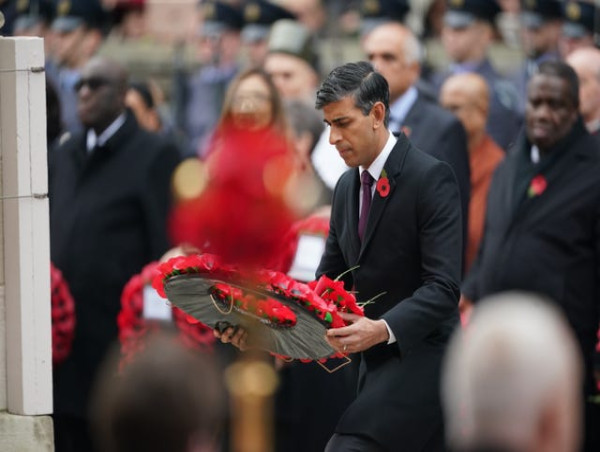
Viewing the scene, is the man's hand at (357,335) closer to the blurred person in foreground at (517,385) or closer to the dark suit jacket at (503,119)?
the blurred person in foreground at (517,385)

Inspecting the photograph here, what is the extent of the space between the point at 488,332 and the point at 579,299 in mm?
5385

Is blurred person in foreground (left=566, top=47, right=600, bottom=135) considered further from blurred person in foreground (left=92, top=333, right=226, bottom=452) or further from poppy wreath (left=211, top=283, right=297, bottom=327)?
blurred person in foreground (left=92, top=333, right=226, bottom=452)

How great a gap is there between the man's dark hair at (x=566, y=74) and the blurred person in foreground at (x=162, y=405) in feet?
18.1

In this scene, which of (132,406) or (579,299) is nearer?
(132,406)

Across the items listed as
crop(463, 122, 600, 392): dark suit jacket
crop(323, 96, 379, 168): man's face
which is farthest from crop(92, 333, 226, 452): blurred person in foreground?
crop(463, 122, 600, 392): dark suit jacket

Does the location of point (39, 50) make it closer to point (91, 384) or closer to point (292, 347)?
point (292, 347)

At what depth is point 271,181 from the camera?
4094 millimetres

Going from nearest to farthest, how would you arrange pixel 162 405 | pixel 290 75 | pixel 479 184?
pixel 162 405
pixel 479 184
pixel 290 75

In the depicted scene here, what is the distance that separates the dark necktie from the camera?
6.23m

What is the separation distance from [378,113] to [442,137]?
2.58 metres

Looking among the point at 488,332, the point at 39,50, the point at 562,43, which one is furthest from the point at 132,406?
the point at 562,43

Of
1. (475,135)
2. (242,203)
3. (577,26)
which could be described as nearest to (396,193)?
(242,203)

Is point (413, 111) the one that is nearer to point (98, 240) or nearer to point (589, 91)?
point (589, 91)

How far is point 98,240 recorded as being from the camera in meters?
9.26
